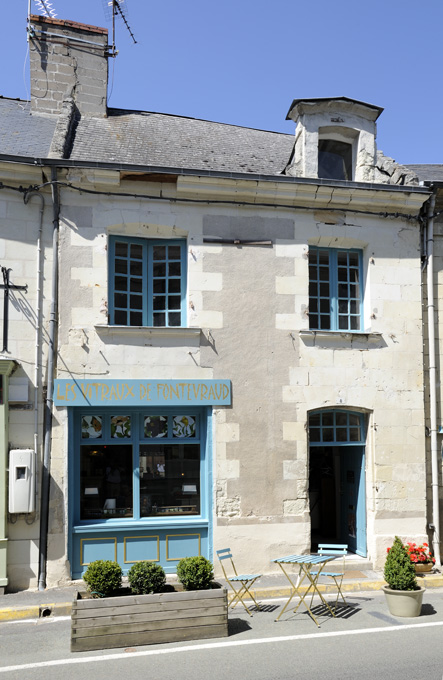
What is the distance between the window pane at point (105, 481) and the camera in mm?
9820

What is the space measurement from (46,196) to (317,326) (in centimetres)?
484

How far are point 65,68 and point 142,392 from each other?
300 inches

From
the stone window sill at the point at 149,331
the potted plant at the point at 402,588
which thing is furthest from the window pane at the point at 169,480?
→ the potted plant at the point at 402,588

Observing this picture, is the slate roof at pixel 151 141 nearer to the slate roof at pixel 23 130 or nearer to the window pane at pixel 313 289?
the slate roof at pixel 23 130

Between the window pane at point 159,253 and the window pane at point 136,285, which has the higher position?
the window pane at point 159,253

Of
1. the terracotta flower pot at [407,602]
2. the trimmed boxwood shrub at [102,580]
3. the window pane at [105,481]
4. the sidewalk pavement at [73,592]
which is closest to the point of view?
the trimmed boxwood shrub at [102,580]

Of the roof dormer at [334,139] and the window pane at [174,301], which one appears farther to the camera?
the roof dormer at [334,139]

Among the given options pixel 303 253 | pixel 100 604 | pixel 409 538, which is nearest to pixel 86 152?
pixel 303 253

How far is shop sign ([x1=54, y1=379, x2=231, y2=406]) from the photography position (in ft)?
31.5

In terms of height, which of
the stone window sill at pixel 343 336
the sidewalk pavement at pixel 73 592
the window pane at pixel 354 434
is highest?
the stone window sill at pixel 343 336

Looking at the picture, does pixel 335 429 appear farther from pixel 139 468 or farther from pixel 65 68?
pixel 65 68

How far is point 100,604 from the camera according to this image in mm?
6801

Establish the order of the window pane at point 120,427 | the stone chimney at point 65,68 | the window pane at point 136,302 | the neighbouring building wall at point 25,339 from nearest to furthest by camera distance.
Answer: the neighbouring building wall at point 25,339 < the window pane at point 120,427 < the window pane at point 136,302 < the stone chimney at point 65,68

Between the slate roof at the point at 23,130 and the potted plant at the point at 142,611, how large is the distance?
22.4 feet
